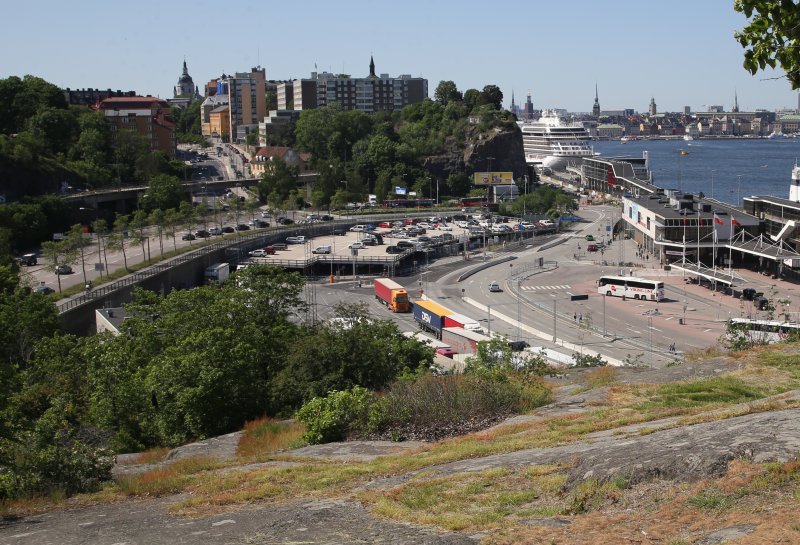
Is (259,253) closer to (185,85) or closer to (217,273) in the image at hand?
(217,273)

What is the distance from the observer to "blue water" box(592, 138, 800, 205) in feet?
282

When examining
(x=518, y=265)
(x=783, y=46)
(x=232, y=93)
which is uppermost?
(x=232, y=93)

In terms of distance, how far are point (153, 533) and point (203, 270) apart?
3897cm

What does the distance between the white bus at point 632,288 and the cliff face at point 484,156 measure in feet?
136

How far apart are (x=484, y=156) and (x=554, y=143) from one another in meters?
33.6

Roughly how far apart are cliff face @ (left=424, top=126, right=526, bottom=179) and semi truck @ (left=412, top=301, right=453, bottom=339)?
46552 mm

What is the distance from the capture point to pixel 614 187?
83.1 m

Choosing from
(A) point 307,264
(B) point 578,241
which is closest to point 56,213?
(A) point 307,264

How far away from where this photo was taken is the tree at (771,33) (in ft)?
21.0

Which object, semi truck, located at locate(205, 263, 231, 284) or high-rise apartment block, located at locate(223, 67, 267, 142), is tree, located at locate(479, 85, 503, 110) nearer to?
high-rise apartment block, located at locate(223, 67, 267, 142)

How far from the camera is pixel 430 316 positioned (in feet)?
105

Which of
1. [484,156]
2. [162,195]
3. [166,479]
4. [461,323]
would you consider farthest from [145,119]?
[166,479]

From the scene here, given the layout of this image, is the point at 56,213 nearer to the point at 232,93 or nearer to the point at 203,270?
the point at 203,270

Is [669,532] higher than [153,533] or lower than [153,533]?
higher
